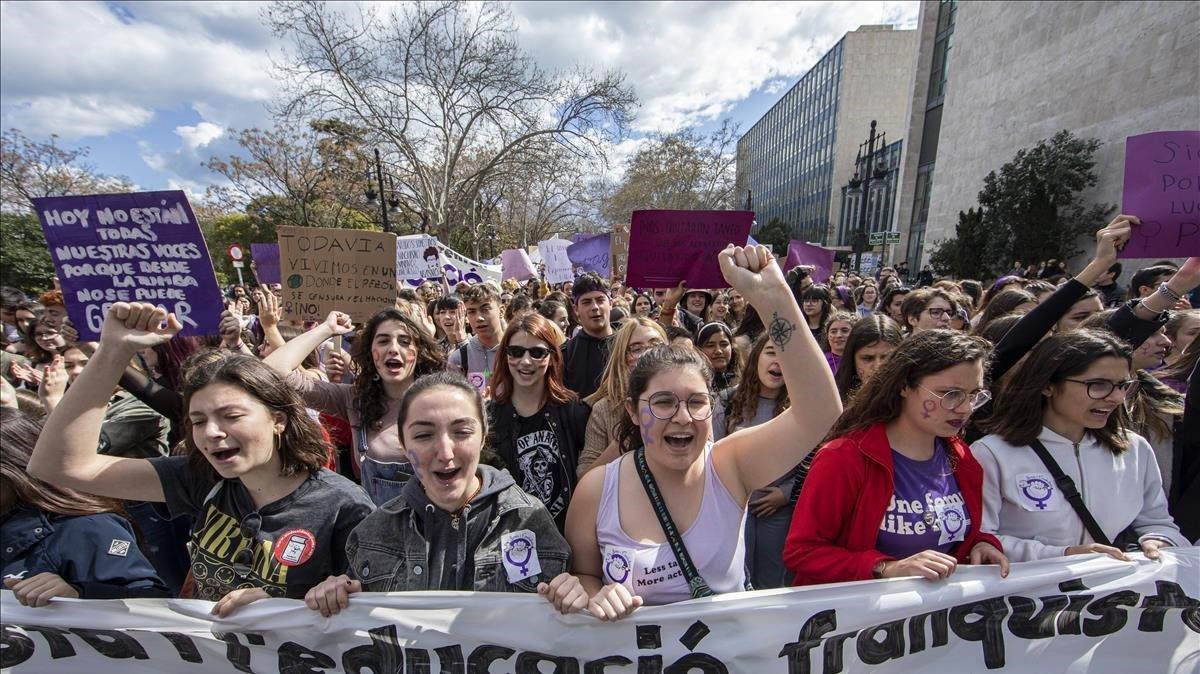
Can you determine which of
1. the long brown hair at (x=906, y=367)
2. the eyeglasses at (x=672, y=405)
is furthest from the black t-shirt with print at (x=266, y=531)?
the long brown hair at (x=906, y=367)

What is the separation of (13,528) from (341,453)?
1.77 metres

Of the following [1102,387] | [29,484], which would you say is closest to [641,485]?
[1102,387]

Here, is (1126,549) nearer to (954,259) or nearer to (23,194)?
(954,259)

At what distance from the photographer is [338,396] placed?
3.09 meters

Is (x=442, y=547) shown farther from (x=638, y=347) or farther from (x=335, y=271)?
(x=335, y=271)

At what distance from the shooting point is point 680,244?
→ 3.86 metres

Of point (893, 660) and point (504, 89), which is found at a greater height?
point (504, 89)

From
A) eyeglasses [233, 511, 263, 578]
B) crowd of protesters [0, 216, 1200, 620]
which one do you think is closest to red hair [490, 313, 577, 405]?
crowd of protesters [0, 216, 1200, 620]

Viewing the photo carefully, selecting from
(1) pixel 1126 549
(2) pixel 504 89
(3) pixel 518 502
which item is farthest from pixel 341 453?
(2) pixel 504 89

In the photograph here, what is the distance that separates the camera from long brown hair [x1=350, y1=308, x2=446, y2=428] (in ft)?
9.67

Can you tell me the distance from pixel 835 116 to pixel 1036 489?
6668cm

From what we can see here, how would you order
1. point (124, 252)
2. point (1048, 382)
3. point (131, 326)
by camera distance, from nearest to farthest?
point (131, 326)
point (1048, 382)
point (124, 252)

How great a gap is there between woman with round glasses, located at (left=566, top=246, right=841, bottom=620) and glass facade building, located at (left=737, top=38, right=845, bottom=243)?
53564 mm

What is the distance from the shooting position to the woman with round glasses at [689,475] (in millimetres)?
1620
